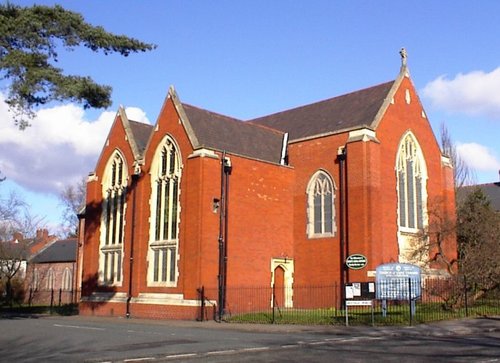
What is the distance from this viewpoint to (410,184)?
33.9 meters

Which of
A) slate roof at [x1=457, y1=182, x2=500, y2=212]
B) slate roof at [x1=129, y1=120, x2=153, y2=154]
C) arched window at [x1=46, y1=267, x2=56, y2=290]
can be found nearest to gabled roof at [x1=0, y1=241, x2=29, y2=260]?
arched window at [x1=46, y1=267, x2=56, y2=290]

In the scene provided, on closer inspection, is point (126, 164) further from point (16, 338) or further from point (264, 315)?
point (16, 338)

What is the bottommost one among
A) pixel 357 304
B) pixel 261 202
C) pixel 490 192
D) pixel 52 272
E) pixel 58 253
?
pixel 357 304

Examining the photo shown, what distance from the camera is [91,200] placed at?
126 ft

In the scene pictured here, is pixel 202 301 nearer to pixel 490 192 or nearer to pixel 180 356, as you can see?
pixel 180 356

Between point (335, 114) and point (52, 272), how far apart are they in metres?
38.4

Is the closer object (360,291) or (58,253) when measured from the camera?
(360,291)

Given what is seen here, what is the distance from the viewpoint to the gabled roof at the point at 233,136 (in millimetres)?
31891

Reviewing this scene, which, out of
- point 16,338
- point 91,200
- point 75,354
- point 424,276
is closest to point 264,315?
point 424,276

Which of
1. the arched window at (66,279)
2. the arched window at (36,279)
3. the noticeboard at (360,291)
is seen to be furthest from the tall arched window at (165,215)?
the arched window at (36,279)

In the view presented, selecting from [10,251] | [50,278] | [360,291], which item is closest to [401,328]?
[360,291]

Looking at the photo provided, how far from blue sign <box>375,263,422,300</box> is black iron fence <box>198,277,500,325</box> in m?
0.04

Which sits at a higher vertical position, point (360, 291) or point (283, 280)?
point (283, 280)

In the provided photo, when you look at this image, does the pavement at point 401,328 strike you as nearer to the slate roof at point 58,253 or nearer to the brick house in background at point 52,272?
the brick house in background at point 52,272
